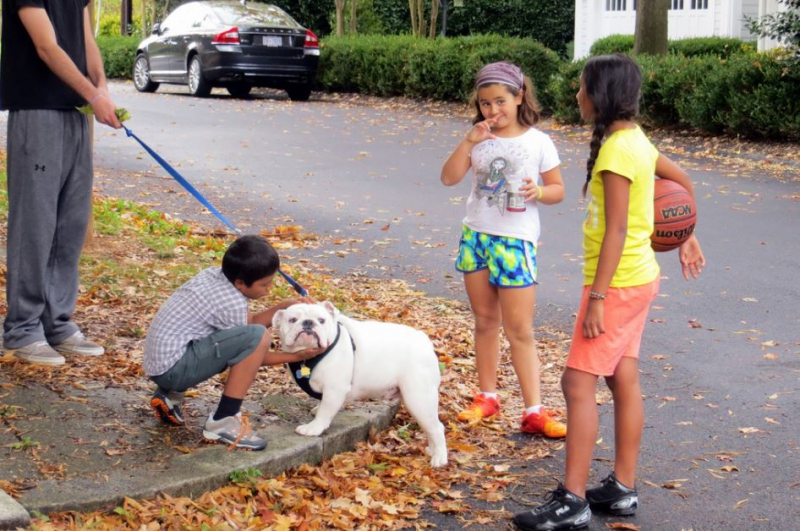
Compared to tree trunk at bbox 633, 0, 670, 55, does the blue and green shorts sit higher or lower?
lower

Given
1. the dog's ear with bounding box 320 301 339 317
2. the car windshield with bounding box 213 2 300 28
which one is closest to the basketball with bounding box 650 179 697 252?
the dog's ear with bounding box 320 301 339 317

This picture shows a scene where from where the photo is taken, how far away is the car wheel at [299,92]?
75.8 feet

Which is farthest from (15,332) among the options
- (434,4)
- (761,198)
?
(434,4)

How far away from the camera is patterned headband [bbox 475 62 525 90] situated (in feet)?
17.2

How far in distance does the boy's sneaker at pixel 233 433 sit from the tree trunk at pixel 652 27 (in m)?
16.3

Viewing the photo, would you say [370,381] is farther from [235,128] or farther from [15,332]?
[235,128]

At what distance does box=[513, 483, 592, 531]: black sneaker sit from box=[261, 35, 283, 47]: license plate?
18.8m

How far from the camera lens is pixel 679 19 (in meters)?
32.3

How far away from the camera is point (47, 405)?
5016 mm

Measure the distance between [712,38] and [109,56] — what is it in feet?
54.2

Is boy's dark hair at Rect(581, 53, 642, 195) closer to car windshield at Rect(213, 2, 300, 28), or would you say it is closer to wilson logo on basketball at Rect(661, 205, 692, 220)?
wilson logo on basketball at Rect(661, 205, 692, 220)

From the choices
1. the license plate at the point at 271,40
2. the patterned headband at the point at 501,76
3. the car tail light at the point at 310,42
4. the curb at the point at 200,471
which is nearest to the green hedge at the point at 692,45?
the car tail light at the point at 310,42

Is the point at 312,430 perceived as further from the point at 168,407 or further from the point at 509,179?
the point at 509,179

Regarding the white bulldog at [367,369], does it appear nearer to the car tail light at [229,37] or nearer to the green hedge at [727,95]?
the green hedge at [727,95]
